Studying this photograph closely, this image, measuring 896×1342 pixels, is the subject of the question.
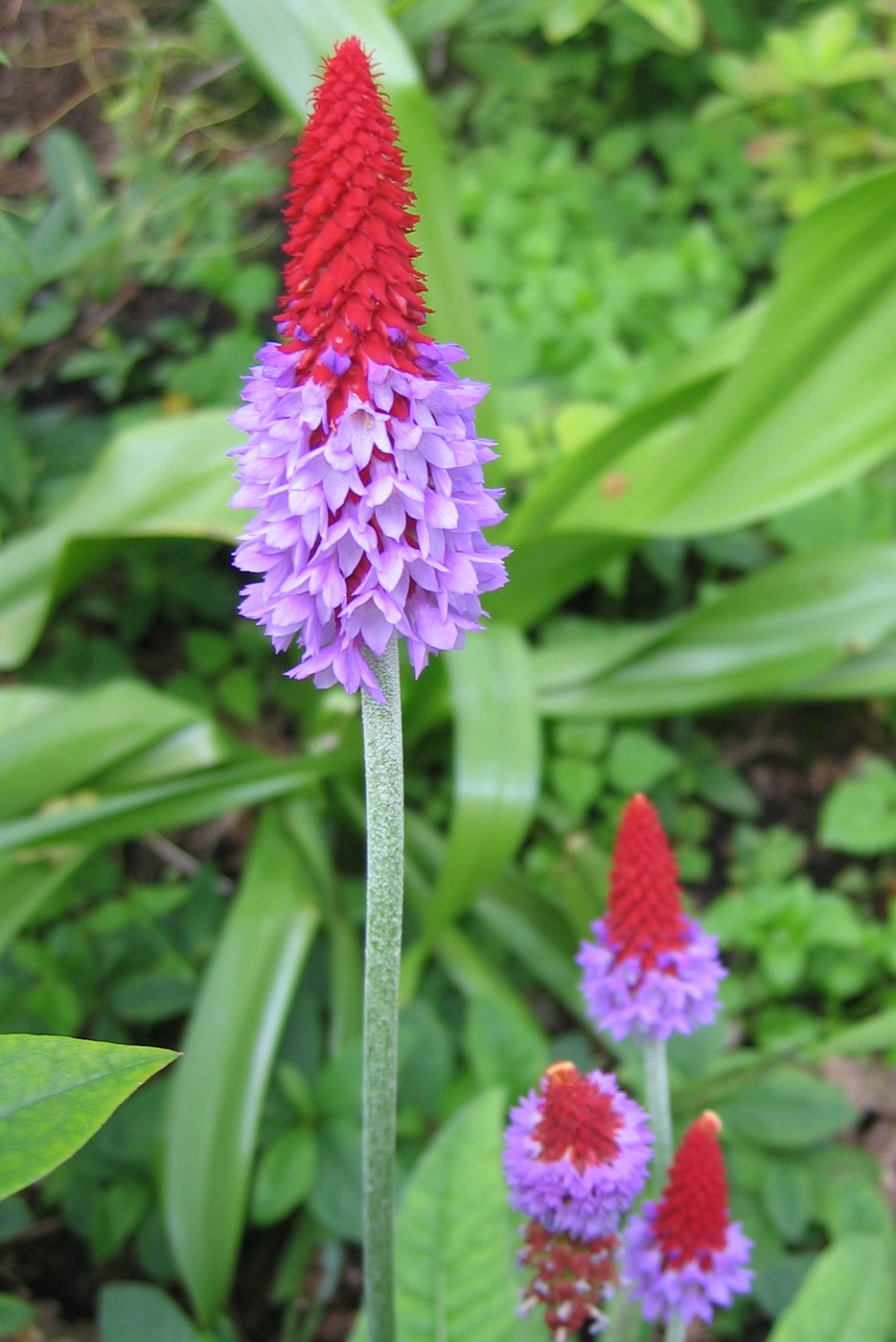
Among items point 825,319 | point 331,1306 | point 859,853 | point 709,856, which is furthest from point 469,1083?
point 825,319

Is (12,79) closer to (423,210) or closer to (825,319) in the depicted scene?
(423,210)

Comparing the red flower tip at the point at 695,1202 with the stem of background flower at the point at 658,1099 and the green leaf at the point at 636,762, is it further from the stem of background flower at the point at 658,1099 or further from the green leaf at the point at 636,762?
the green leaf at the point at 636,762

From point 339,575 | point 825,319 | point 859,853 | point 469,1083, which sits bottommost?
point 859,853

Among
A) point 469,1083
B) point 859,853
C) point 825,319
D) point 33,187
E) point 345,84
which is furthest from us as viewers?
point 33,187

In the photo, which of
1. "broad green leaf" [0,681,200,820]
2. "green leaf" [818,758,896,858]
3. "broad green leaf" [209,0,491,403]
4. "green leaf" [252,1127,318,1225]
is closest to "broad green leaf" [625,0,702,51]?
"broad green leaf" [209,0,491,403]

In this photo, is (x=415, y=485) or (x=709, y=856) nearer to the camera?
(x=415, y=485)

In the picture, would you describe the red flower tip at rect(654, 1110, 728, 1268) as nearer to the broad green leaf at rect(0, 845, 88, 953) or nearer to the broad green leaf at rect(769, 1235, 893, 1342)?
the broad green leaf at rect(769, 1235, 893, 1342)

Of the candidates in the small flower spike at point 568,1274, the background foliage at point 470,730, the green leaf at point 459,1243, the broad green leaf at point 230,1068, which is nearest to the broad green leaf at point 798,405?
the background foliage at point 470,730
